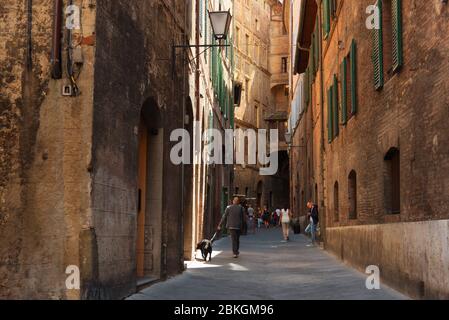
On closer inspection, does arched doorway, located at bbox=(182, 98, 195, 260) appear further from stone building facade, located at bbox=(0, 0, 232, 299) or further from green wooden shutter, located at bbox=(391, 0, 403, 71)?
stone building facade, located at bbox=(0, 0, 232, 299)

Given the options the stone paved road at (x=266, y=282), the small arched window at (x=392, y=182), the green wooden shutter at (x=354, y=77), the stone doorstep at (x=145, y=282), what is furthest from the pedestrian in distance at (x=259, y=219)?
the stone doorstep at (x=145, y=282)

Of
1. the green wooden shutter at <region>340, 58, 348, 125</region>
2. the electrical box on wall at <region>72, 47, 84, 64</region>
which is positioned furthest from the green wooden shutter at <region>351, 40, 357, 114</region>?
the electrical box on wall at <region>72, 47, 84, 64</region>

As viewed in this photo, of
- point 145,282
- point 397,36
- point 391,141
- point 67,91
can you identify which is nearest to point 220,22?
point 397,36

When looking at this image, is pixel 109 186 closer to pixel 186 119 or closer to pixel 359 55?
pixel 186 119

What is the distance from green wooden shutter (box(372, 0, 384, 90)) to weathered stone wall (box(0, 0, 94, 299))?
5.39 meters

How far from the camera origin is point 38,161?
7.45 metres

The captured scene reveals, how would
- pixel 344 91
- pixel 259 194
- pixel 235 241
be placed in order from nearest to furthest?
pixel 344 91, pixel 235 241, pixel 259 194

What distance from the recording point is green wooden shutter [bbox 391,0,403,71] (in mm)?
9711

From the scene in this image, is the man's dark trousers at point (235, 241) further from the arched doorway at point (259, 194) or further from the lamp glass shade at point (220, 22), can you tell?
the arched doorway at point (259, 194)

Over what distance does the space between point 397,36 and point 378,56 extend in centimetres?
143

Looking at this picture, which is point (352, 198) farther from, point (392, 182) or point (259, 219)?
point (259, 219)

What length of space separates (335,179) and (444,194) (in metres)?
9.80

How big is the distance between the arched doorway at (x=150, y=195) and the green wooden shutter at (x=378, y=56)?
3.76m

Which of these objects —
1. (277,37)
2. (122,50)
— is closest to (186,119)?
(122,50)
